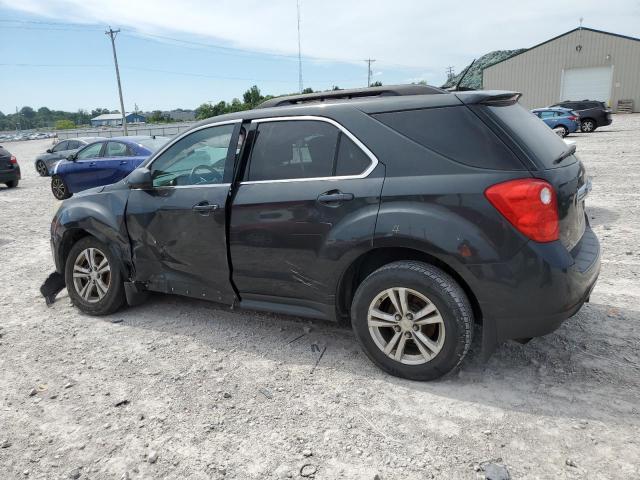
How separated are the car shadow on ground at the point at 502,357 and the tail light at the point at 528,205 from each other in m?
0.91

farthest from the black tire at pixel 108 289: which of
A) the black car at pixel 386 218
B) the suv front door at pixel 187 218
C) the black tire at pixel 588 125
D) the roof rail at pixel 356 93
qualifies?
the black tire at pixel 588 125

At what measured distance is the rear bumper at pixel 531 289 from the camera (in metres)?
2.78

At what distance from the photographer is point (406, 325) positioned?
10.3ft

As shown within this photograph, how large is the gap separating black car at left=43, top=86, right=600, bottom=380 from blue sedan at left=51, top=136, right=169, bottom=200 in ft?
25.3

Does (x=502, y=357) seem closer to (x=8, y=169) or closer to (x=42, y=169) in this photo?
(x=8, y=169)

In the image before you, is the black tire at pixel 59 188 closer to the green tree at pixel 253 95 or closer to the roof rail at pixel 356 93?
the roof rail at pixel 356 93

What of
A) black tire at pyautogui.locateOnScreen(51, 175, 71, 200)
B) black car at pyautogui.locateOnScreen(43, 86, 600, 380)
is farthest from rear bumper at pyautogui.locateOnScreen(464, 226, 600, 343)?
black tire at pyautogui.locateOnScreen(51, 175, 71, 200)

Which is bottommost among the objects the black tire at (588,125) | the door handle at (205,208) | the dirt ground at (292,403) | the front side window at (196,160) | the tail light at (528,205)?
the dirt ground at (292,403)

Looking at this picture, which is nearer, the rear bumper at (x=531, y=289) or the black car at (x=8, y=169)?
the rear bumper at (x=531, y=289)

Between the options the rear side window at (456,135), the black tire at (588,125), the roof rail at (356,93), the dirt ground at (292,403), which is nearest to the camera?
the dirt ground at (292,403)

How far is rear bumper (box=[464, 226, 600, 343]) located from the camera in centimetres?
278

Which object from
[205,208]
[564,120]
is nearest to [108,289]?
[205,208]

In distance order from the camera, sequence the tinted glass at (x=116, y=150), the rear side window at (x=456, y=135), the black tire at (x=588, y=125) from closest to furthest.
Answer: the rear side window at (x=456, y=135), the tinted glass at (x=116, y=150), the black tire at (x=588, y=125)

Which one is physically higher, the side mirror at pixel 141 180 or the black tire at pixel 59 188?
the side mirror at pixel 141 180
